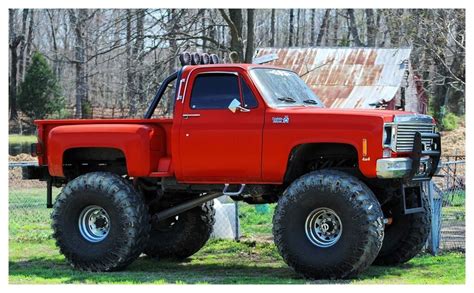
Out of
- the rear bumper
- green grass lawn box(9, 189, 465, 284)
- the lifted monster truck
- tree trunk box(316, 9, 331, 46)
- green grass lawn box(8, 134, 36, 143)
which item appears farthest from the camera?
tree trunk box(316, 9, 331, 46)

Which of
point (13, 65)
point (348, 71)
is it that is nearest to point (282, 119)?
point (348, 71)

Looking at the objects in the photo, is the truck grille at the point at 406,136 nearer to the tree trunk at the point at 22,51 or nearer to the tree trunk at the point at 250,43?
the tree trunk at the point at 250,43

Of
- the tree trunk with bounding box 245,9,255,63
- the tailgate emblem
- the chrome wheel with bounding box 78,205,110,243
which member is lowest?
the chrome wheel with bounding box 78,205,110,243

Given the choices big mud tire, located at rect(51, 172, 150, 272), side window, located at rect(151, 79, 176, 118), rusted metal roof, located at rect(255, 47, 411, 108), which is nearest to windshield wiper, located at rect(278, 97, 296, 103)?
side window, located at rect(151, 79, 176, 118)

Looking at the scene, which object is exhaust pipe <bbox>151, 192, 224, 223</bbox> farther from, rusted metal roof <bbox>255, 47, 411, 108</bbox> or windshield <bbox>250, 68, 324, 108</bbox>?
rusted metal roof <bbox>255, 47, 411, 108</bbox>

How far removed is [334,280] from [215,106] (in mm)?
2673

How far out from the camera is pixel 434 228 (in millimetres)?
13305

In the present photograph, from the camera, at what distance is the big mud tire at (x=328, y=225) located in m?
10.6

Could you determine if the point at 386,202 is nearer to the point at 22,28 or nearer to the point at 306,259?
the point at 306,259

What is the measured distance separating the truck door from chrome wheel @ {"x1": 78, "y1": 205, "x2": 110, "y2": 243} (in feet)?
4.28

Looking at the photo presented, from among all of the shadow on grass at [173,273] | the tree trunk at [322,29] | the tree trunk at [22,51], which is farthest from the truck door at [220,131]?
the tree trunk at [22,51]

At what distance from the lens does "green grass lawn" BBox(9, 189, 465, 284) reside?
11.3 metres

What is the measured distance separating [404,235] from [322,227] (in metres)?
1.73

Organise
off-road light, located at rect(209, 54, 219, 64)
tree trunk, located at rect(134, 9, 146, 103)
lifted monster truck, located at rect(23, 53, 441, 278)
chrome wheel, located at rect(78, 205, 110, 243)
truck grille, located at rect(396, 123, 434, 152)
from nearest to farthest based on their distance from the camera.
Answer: lifted monster truck, located at rect(23, 53, 441, 278) < truck grille, located at rect(396, 123, 434, 152) < chrome wheel, located at rect(78, 205, 110, 243) < off-road light, located at rect(209, 54, 219, 64) < tree trunk, located at rect(134, 9, 146, 103)
